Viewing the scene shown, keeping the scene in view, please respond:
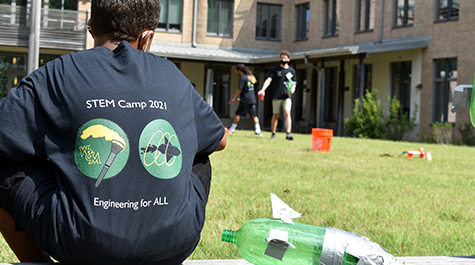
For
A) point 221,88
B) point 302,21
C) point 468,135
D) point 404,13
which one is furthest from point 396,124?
point 221,88

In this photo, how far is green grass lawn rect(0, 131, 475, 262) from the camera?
363 centimetres

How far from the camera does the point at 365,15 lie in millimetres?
23094

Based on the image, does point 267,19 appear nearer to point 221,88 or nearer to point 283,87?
point 221,88

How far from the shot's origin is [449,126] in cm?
1789

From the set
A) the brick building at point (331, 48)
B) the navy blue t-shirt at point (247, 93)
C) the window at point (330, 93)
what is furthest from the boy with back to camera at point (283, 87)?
the window at point (330, 93)

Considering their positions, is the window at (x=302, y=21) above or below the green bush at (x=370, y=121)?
above

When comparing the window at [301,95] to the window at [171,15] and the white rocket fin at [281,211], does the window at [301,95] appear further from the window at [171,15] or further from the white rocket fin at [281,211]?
the white rocket fin at [281,211]

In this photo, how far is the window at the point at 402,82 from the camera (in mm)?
21188

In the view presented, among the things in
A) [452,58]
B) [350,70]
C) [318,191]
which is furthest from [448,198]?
[350,70]

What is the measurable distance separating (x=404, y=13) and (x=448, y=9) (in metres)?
2.11

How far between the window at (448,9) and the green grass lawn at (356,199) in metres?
12.9

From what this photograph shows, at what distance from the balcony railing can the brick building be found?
0.74 m

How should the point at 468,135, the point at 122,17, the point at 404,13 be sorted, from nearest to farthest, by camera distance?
the point at 122,17
the point at 468,135
the point at 404,13

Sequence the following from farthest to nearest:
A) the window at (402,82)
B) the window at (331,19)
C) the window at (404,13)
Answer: the window at (331,19)
the window at (402,82)
the window at (404,13)
